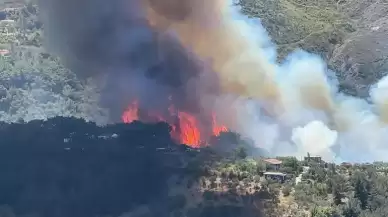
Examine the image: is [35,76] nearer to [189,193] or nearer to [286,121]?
[286,121]

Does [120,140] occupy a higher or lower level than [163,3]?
lower

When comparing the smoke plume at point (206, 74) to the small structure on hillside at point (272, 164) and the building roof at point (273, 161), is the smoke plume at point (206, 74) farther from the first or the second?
the small structure on hillside at point (272, 164)

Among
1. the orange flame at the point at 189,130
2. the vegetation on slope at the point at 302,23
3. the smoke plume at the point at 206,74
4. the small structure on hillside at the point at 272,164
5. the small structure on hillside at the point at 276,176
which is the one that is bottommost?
the small structure on hillside at the point at 276,176

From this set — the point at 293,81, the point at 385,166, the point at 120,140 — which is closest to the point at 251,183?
the point at 120,140

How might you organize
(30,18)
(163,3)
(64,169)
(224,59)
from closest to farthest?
(64,169) → (163,3) → (224,59) → (30,18)

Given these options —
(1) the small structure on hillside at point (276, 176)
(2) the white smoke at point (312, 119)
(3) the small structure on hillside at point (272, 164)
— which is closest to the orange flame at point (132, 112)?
(2) the white smoke at point (312, 119)

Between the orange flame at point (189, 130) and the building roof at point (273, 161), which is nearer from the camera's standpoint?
the building roof at point (273, 161)

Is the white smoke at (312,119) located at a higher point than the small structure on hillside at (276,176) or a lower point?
higher

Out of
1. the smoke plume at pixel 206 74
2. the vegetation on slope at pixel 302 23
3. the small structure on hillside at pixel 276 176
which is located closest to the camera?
the small structure on hillside at pixel 276 176
